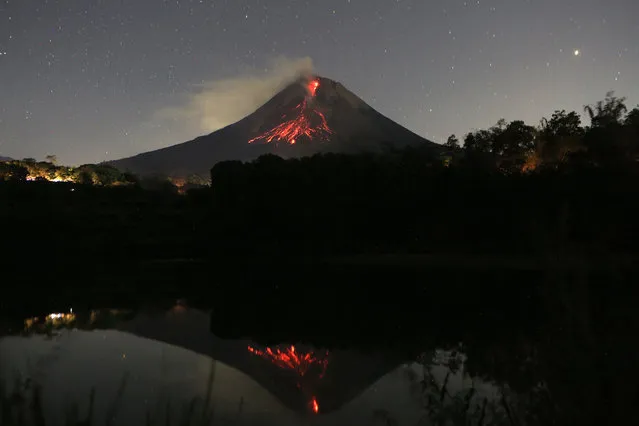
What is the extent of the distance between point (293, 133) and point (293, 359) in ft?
457

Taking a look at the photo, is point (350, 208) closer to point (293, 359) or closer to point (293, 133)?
point (293, 359)

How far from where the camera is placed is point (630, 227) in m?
34.8

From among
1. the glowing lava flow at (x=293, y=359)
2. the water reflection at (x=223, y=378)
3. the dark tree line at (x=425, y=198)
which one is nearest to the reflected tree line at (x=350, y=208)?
the dark tree line at (x=425, y=198)

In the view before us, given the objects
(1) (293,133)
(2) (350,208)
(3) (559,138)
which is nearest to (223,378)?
(2) (350,208)

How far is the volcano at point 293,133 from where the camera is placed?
5684 inches

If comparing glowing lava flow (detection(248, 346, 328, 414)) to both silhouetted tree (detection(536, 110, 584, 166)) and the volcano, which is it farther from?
the volcano

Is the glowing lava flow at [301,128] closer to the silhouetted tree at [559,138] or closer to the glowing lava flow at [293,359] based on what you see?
the silhouetted tree at [559,138]

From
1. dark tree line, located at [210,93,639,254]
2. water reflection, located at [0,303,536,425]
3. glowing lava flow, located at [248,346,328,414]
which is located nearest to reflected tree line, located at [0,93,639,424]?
dark tree line, located at [210,93,639,254]

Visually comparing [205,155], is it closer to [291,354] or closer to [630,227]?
[630,227]

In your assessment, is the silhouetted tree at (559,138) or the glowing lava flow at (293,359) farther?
the silhouetted tree at (559,138)

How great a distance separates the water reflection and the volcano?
11329 centimetres

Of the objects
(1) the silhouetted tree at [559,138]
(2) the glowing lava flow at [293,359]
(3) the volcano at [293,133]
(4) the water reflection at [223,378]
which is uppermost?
(3) the volcano at [293,133]

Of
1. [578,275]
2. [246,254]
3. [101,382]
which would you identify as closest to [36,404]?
[578,275]

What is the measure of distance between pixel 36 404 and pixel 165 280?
27302 millimetres
